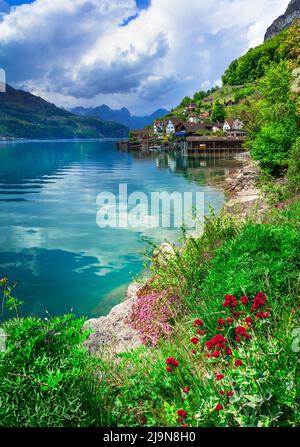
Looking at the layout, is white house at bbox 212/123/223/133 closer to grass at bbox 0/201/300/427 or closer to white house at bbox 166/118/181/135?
white house at bbox 166/118/181/135

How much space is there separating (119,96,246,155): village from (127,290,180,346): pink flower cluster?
3079 inches

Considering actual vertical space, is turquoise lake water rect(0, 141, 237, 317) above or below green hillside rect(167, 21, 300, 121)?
below

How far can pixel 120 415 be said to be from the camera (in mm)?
3375

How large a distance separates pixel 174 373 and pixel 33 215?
76.7ft

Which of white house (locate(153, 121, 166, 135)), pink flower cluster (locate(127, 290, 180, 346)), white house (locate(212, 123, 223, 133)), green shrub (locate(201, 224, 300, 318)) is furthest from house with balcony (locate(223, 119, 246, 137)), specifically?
green shrub (locate(201, 224, 300, 318))

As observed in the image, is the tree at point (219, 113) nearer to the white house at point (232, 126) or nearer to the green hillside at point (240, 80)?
the green hillside at point (240, 80)

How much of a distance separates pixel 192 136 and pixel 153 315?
103392 millimetres

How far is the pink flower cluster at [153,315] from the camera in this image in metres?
6.21

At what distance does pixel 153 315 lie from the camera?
6.87 metres

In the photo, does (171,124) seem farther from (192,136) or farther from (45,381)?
(45,381)

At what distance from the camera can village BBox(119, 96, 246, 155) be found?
87750 mm

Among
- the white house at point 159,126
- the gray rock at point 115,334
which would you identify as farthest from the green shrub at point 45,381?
the white house at point 159,126

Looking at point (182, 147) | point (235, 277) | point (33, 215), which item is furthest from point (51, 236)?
point (182, 147)

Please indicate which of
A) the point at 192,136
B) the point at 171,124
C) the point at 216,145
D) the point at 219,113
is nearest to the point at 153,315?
the point at 216,145
